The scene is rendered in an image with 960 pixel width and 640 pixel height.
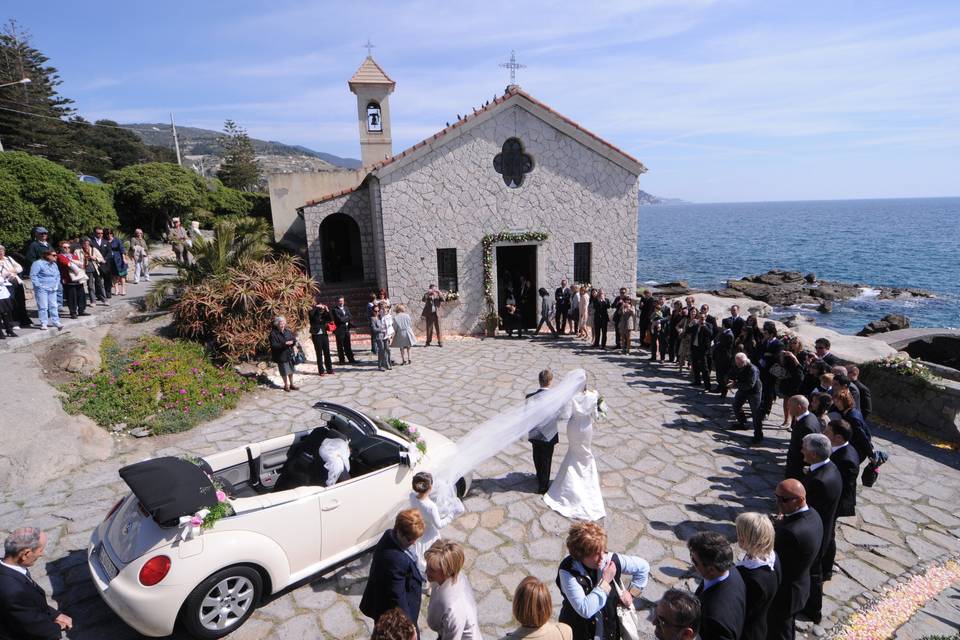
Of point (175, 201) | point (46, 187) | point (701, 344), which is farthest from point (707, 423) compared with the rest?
point (175, 201)

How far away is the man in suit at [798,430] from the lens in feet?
21.1

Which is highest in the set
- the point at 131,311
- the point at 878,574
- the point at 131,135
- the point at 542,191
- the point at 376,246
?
the point at 131,135

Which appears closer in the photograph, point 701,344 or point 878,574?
point 878,574

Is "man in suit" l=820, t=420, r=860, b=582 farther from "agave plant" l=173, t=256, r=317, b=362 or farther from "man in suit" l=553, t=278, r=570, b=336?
"agave plant" l=173, t=256, r=317, b=362

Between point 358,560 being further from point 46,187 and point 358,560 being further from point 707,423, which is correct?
point 46,187

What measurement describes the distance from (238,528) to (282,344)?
22.1ft

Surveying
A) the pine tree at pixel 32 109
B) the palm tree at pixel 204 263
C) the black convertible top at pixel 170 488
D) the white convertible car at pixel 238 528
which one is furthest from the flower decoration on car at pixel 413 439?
the pine tree at pixel 32 109

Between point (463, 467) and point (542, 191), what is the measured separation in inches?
495

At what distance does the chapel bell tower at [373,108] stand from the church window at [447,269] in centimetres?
791

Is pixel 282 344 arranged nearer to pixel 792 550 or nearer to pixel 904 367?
pixel 792 550

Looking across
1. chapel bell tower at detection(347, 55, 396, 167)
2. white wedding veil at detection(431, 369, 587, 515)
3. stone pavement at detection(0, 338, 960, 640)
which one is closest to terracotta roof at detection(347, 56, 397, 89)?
chapel bell tower at detection(347, 55, 396, 167)

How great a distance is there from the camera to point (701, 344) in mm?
11734

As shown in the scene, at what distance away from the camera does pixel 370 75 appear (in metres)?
21.2

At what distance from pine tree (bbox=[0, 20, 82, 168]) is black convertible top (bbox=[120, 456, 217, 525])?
46851 millimetres
